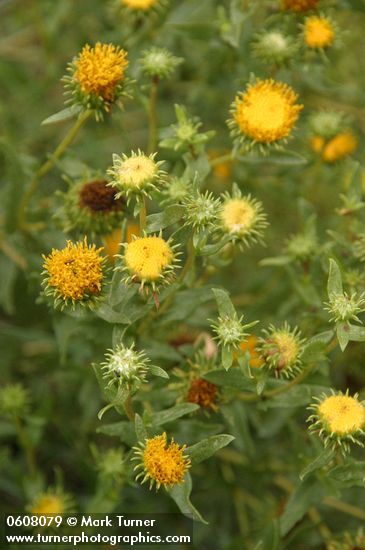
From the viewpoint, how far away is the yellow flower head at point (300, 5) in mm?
3258

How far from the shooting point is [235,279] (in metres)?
4.48

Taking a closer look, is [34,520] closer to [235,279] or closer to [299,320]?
[299,320]

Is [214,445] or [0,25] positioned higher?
Result: [0,25]

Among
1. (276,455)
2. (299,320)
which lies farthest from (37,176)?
(276,455)

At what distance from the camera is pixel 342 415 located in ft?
7.88

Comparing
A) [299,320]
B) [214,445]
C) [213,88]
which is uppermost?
[213,88]

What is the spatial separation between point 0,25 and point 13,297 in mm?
1931

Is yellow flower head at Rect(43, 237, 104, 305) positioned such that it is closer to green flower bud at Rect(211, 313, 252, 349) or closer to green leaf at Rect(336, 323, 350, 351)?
green flower bud at Rect(211, 313, 252, 349)

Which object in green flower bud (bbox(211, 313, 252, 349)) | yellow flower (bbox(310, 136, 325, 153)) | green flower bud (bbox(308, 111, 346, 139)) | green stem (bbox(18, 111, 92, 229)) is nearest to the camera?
green flower bud (bbox(211, 313, 252, 349))

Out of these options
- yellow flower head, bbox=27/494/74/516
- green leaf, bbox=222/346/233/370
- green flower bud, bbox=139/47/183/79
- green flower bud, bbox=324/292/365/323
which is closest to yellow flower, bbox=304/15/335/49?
green flower bud, bbox=139/47/183/79

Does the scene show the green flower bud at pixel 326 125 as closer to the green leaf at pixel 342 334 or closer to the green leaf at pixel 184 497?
the green leaf at pixel 342 334

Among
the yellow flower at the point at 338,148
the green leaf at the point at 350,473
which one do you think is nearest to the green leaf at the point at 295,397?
the green leaf at the point at 350,473

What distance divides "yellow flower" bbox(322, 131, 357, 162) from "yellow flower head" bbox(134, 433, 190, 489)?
192 cm

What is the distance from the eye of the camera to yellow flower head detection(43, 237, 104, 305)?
2461 millimetres
